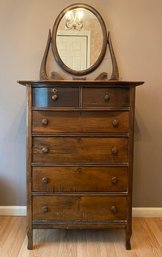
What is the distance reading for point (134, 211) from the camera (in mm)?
2510

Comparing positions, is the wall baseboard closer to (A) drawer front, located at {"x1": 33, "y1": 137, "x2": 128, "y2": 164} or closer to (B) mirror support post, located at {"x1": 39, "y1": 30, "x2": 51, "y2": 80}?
(A) drawer front, located at {"x1": 33, "y1": 137, "x2": 128, "y2": 164}

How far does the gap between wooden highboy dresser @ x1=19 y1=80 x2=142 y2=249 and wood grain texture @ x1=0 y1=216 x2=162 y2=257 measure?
0.45 ft

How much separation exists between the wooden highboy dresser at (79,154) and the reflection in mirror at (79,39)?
61 cm

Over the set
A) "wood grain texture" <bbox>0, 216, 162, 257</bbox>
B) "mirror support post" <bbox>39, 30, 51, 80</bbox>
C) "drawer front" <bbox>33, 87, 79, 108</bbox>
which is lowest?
"wood grain texture" <bbox>0, 216, 162, 257</bbox>

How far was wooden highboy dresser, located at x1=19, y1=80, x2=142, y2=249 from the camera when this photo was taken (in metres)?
1.84

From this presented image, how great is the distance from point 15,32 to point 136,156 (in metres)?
1.61

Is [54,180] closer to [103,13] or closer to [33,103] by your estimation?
[33,103]

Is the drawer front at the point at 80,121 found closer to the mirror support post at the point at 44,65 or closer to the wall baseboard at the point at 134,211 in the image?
the mirror support post at the point at 44,65

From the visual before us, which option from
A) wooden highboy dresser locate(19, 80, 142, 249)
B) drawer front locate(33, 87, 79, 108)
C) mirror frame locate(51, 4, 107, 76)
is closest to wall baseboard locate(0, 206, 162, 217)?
wooden highboy dresser locate(19, 80, 142, 249)

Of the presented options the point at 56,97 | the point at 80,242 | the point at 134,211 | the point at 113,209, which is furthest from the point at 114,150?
the point at 134,211

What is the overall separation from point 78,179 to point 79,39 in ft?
4.15

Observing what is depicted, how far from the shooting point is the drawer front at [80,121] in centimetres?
185

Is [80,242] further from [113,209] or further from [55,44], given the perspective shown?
[55,44]

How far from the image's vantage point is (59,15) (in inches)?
90.4
